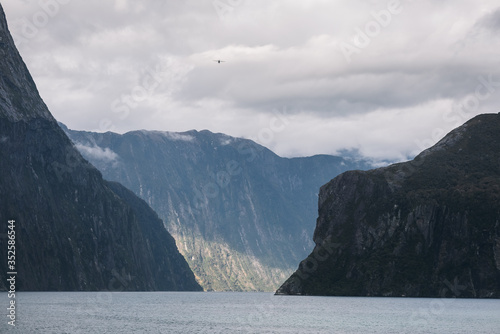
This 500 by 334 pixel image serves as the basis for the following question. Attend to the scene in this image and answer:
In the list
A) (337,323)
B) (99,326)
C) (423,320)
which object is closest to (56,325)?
(99,326)

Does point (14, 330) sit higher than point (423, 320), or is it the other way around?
point (14, 330)

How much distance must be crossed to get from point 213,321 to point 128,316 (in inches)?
962

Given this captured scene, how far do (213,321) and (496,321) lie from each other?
215 feet

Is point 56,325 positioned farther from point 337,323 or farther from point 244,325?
point 337,323

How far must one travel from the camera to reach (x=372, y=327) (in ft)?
481

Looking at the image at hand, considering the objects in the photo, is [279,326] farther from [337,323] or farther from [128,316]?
[128,316]

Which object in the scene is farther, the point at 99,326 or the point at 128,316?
the point at 128,316

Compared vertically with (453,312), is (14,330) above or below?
above

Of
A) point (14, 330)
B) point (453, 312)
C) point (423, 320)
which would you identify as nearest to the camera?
point (14, 330)

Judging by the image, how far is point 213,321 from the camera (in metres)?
166

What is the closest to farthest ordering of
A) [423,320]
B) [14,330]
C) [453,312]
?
1. [14,330]
2. [423,320]
3. [453,312]

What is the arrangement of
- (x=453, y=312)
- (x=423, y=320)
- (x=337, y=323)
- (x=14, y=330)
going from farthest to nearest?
(x=453, y=312), (x=423, y=320), (x=337, y=323), (x=14, y=330)

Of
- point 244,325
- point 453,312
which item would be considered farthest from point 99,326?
point 453,312

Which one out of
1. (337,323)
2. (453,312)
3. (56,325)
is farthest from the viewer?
(453,312)
